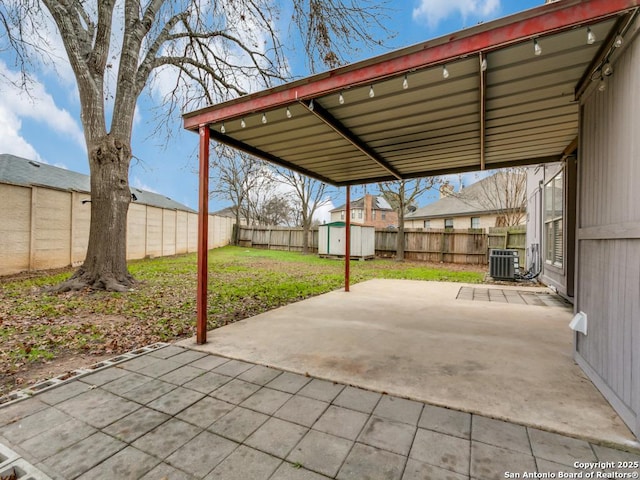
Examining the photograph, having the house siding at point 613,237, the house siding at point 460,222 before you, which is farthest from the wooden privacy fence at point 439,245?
the house siding at point 613,237

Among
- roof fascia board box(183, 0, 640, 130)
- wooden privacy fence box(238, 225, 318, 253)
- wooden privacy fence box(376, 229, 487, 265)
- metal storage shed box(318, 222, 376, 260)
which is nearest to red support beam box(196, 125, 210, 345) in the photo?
roof fascia board box(183, 0, 640, 130)

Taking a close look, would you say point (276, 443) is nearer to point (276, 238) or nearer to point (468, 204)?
point (276, 238)

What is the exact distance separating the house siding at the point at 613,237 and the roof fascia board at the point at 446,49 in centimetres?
39

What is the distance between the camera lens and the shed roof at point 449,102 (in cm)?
190

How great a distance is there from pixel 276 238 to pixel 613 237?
17858mm

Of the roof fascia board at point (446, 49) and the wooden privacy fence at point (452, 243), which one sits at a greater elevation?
the roof fascia board at point (446, 49)

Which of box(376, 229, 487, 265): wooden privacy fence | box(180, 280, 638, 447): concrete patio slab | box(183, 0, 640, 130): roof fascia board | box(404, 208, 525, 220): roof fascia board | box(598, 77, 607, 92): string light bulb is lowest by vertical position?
box(180, 280, 638, 447): concrete patio slab

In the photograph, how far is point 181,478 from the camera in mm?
1372

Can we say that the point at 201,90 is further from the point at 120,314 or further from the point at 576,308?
the point at 576,308

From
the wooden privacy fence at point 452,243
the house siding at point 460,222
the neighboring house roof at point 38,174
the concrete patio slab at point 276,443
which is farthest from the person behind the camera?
the house siding at point 460,222

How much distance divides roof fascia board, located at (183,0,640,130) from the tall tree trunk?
4107mm

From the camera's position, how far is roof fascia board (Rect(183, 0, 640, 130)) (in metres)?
1.69

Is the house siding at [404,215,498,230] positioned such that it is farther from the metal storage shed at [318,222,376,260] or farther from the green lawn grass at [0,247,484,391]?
the green lawn grass at [0,247,484,391]

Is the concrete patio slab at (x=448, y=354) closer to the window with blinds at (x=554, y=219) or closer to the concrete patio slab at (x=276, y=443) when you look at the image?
the concrete patio slab at (x=276, y=443)
